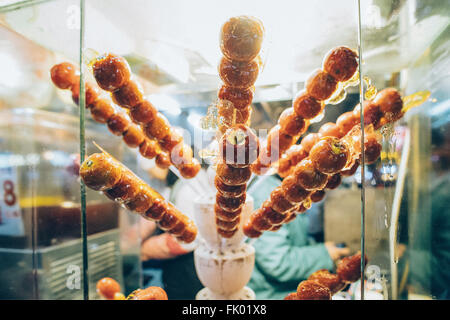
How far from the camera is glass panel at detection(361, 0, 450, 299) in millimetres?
573

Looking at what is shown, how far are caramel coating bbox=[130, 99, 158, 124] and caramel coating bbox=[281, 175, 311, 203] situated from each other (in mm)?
345

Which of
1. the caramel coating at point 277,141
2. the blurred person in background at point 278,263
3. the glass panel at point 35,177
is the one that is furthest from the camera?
the glass panel at point 35,177

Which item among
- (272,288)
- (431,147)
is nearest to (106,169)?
(272,288)

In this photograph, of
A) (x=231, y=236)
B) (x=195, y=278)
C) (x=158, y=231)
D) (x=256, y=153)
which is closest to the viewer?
(x=256, y=153)

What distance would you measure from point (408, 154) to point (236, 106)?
790 millimetres

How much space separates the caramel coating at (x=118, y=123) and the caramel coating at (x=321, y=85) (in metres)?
0.48

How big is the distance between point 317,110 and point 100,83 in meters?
0.45

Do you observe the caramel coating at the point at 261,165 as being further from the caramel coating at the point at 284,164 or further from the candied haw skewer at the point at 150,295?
the candied haw skewer at the point at 150,295

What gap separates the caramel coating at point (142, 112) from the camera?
22.1 inches

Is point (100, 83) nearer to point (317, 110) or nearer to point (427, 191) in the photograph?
point (317, 110)

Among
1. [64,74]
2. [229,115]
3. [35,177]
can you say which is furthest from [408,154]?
[35,177]

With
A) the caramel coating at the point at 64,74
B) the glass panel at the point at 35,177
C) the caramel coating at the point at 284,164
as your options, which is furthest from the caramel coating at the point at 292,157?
the glass panel at the point at 35,177

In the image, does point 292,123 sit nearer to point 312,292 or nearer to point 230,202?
point 230,202

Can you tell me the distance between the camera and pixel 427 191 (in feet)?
4.52
